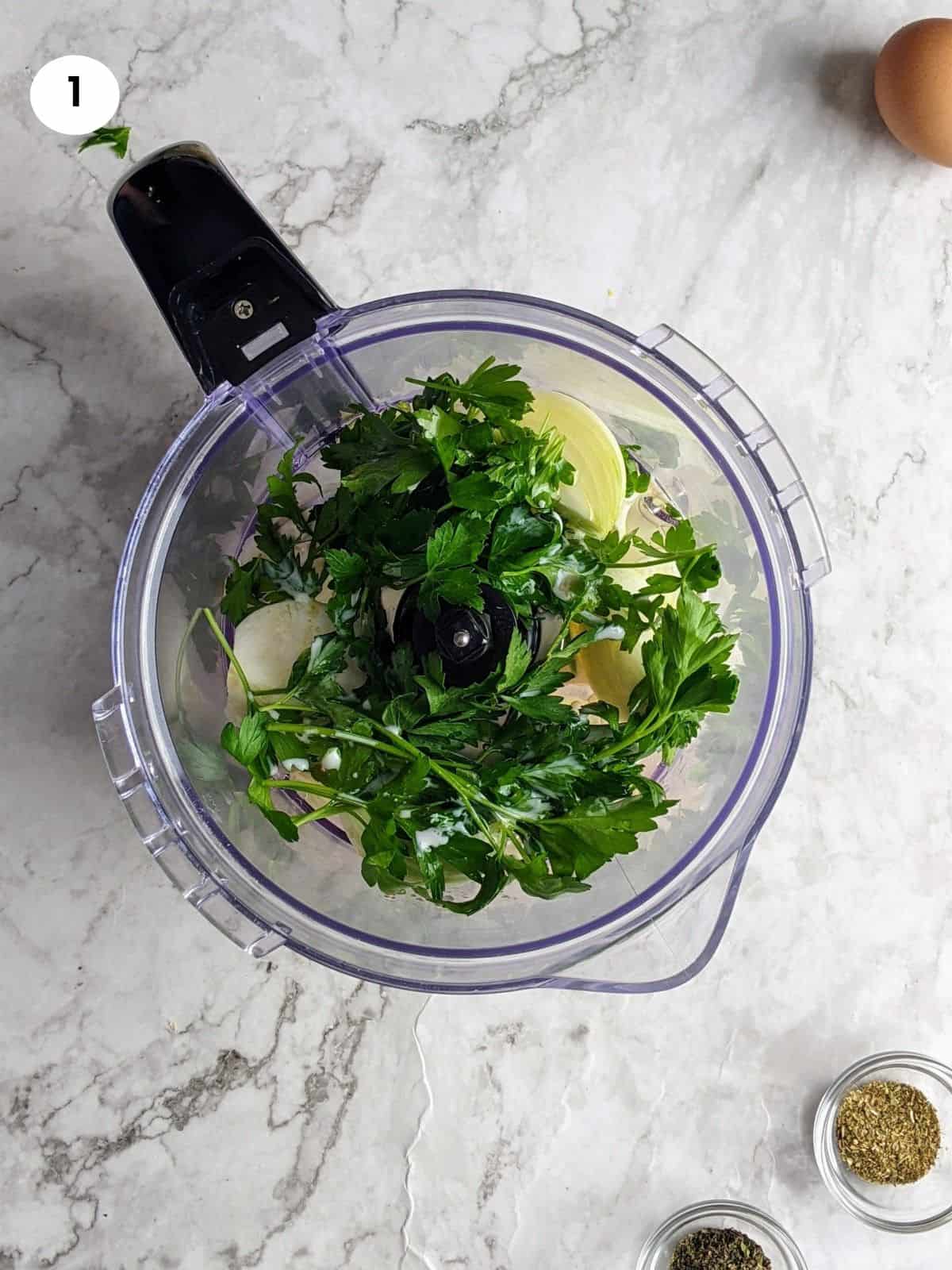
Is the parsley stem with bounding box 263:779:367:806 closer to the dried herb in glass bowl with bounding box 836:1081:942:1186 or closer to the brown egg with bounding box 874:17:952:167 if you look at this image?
the dried herb in glass bowl with bounding box 836:1081:942:1186

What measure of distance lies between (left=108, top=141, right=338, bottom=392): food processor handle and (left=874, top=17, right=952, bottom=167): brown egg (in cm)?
55

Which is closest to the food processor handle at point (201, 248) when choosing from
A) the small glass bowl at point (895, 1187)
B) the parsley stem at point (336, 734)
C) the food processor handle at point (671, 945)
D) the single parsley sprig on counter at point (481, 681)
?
the single parsley sprig on counter at point (481, 681)

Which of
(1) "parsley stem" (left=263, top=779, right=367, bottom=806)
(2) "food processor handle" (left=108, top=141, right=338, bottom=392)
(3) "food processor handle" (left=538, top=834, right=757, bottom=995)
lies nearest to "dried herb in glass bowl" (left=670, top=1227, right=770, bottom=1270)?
(3) "food processor handle" (left=538, top=834, right=757, bottom=995)

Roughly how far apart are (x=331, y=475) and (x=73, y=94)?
1.32 feet

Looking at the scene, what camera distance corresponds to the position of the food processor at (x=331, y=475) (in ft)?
2.85

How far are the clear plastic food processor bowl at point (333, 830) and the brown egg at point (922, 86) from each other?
1.09 feet

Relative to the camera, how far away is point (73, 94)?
3.34ft

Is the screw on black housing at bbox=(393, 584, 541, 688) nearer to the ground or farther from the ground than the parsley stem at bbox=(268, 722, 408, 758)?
farther from the ground

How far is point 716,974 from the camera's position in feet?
3.52

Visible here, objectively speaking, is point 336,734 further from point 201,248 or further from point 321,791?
point 201,248

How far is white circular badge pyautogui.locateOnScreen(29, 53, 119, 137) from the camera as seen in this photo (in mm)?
1016

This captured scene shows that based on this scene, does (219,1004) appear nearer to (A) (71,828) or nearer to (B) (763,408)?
(A) (71,828)

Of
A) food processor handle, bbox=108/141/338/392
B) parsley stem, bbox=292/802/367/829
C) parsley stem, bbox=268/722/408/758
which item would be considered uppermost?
food processor handle, bbox=108/141/338/392

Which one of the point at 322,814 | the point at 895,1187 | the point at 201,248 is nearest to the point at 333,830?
the point at 322,814
